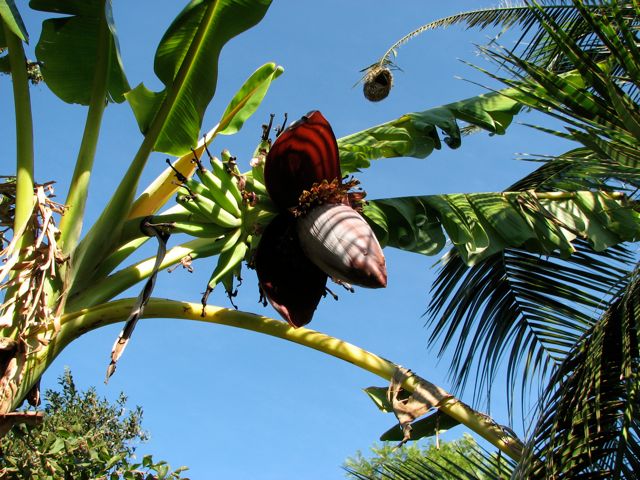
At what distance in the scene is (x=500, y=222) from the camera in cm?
297

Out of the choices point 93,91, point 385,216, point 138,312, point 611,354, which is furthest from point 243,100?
point 611,354

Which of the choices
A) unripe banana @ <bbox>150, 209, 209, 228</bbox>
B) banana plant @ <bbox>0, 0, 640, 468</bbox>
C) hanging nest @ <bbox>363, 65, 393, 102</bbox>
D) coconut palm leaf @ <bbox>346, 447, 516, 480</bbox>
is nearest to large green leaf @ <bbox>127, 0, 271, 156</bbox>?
banana plant @ <bbox>0, 0, 640, 468</bbox>

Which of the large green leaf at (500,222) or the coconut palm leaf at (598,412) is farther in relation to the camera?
the large green leaf at (500,222)

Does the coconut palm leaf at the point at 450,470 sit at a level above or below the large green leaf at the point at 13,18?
below

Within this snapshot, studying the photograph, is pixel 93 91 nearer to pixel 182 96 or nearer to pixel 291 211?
pixel 182 96

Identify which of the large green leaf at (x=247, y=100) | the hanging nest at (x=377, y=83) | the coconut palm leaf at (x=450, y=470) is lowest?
the coconut palm leaf at (x=450, y=470)

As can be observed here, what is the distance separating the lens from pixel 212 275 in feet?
8.75

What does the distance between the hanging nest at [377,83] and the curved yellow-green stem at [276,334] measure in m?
4.23

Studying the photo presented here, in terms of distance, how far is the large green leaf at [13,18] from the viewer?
2.70 metres

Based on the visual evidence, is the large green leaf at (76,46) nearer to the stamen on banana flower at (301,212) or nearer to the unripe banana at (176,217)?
the unripe banana at (176,217)

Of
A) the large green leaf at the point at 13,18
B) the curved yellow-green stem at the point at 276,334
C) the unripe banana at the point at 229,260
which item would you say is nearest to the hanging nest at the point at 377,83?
the large green leaf at the point at 13,18

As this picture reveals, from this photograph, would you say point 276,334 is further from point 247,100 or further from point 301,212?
point 247,100

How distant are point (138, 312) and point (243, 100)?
1.22 metres

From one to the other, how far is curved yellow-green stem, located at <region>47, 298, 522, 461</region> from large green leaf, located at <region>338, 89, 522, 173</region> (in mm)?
785
